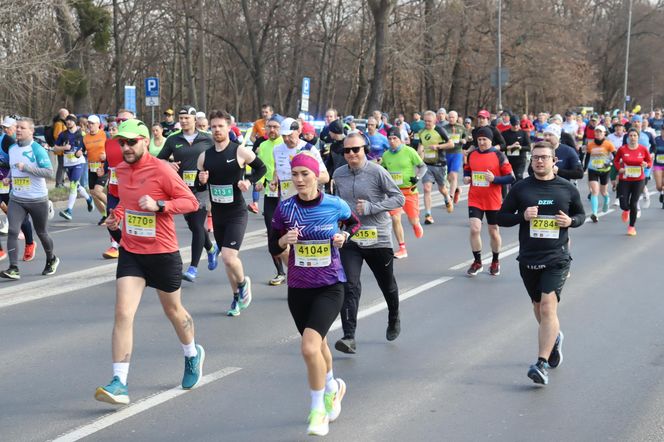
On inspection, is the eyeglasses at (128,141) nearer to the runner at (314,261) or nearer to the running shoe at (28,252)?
the runner at (314,261)

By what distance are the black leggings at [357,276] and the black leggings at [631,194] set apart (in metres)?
8.68

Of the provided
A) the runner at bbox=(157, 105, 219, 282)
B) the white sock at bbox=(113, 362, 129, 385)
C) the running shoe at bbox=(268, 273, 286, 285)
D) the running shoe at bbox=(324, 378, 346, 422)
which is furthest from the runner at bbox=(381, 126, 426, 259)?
the white sock at bbox=(113, 362, 129, 385)

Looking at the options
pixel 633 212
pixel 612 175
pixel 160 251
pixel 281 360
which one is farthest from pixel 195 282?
pixel 612 175

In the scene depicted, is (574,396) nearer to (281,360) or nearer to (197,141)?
(281,360)

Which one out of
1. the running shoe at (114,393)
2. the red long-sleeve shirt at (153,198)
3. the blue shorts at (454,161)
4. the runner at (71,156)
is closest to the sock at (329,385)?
the running shoe at (114,393)

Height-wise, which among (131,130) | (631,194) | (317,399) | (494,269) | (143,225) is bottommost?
(494,269)

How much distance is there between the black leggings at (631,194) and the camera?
1541cm

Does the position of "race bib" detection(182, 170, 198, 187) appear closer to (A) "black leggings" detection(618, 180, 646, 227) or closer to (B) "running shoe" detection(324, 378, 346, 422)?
(B) "running shoe" detection(324, 378, 346, 422)

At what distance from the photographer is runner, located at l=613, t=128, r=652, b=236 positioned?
50.5ft

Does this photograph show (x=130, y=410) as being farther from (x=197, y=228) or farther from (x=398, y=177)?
(x=398, y=177)

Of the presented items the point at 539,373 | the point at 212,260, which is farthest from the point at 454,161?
the point at 539,373

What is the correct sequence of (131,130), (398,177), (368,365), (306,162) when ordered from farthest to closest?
(398,177) < (368,365) < (131,130) < (306,162)

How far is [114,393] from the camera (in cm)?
590

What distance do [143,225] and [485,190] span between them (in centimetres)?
581
